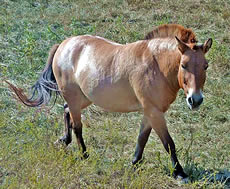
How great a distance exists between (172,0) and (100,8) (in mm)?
1907

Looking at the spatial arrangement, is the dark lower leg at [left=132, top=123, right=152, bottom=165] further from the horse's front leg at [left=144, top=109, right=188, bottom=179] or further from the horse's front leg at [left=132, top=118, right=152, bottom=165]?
the horse's front leg at [left=144, top=109, right=188, bottom=179]

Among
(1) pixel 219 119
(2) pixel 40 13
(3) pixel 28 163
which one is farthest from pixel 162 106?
(2) pixel 40 13

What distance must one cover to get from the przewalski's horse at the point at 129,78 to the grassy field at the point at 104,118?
368mm

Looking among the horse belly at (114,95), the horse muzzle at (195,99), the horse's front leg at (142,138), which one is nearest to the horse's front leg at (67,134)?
the horse belly at (114,95)

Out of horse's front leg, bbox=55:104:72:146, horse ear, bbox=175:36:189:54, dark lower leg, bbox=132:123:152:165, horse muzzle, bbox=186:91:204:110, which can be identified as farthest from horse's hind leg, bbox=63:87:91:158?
horse muzzle, bbox=186:91:204:110

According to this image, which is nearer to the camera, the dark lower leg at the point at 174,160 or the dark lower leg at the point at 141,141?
the dark lower leg at the point at 174,160

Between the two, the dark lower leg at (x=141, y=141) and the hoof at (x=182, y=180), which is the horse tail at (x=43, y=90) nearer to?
the dark lower leg at (x=141, y=141)

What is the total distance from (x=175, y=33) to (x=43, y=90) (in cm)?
203

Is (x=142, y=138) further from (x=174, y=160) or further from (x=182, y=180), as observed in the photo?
(x=182, y=180)

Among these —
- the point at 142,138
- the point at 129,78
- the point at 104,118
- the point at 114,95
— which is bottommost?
the point at 104,118

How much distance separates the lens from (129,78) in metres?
4.78

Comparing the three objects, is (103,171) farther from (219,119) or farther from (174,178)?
(219,119)

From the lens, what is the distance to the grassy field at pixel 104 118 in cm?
432

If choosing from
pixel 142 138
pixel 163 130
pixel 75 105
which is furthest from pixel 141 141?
pixel 75 105
